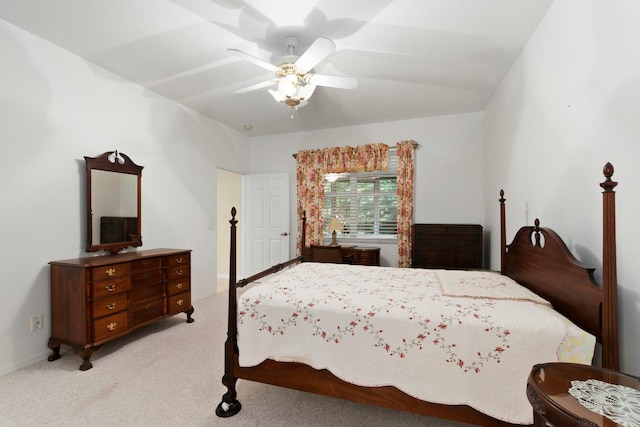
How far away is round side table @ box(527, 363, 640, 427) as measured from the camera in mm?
823

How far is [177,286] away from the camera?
11.0 feet

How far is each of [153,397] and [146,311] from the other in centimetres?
117

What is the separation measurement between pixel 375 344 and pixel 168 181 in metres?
3.40

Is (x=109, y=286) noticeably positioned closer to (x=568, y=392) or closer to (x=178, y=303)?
(x=178, y=303)

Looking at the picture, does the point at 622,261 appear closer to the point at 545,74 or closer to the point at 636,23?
the point at 636,23

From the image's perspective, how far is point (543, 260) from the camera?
1880mm

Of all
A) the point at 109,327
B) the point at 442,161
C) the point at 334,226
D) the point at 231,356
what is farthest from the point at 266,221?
the point at 231,356

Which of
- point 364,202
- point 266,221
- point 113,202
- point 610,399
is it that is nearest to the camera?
point 610,399

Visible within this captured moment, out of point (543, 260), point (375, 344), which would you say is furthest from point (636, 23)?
point (375, 344)

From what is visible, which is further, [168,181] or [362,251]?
[362,251]

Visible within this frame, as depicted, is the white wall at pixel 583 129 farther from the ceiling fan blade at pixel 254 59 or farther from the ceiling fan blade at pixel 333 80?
the ceiling fan blade at pixel 254 59

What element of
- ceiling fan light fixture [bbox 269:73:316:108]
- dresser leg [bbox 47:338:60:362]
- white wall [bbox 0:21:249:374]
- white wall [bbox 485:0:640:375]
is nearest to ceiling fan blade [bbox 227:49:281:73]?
ceiling fan light fixture [bbox 269:73:316:108]

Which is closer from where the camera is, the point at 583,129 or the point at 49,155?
the point at 583,129

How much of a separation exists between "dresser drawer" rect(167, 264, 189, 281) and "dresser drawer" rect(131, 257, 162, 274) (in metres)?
0.16
